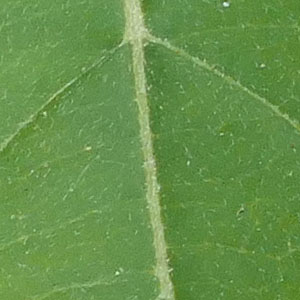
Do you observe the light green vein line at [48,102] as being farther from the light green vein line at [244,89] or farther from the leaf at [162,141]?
the light green vein line at [244,89]

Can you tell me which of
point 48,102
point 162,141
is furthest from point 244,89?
point 48,102

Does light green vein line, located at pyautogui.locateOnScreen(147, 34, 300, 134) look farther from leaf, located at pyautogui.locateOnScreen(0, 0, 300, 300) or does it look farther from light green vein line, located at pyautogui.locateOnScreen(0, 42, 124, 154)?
light green vein line, located at pyautogui.locateOnScreen(0, 42, 124, 154)

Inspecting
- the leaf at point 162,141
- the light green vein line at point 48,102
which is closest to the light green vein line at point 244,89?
the leaf at point 162,141

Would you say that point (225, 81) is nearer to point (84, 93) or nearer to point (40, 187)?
point (84, 93)

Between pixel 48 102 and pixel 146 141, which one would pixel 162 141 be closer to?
pixel 146 141

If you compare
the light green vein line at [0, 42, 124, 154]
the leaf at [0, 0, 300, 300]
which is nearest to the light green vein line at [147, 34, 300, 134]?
the leaf at [0, 0, 300, 300]

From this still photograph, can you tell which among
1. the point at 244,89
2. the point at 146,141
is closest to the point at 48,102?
the point at 146,141

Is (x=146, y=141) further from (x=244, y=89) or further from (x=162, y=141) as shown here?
(x=244, y=89)
